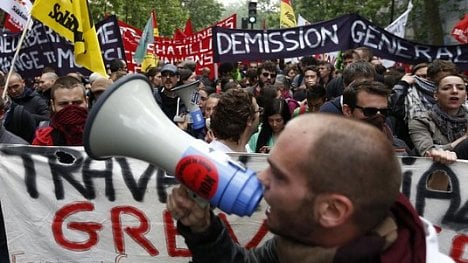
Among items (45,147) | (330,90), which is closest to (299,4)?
(330,90)

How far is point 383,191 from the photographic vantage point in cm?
127

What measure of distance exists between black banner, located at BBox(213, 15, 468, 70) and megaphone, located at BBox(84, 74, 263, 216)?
4.79m

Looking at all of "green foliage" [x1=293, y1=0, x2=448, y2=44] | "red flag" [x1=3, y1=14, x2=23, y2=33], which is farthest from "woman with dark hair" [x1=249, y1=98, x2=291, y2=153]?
"green foliage" [x1=293, y1=0, x2=448, y2=44]

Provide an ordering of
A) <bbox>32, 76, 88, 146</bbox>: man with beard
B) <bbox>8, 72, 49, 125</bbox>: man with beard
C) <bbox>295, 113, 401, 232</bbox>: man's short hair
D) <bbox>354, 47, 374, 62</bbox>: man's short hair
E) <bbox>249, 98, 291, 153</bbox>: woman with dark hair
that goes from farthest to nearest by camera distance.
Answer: <bbox>354, 47, 374, 62</bbox>: man's short hair
<bbox>8, 72, 49, 125</bbox>: man with beard
<bbox>249, 98, 291, 153</bbox>: woman with dark hair
<bbox>32, 76, 88, 146</bbox>: man with beard
<bbox>295, 113, 401, 232</bbox>: man's short hair

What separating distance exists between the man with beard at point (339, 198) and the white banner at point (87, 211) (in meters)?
1.57

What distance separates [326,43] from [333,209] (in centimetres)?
521

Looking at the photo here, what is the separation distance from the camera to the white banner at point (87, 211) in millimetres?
2945

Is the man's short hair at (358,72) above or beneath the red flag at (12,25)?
beneath

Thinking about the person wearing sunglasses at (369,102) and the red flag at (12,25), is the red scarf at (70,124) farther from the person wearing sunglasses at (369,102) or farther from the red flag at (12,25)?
the red flag at (12,25)

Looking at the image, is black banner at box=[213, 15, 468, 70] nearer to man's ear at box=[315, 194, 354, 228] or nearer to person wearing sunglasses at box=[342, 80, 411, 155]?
person wearing sunglasses at box=[342, 80, 411, 155]

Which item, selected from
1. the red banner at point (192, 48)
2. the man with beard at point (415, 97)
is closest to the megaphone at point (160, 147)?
the man with beard at point (415, 97)

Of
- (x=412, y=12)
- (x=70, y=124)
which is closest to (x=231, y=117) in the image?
(x=70, y=124)

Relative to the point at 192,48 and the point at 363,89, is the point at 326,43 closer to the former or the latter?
the point at 363,89

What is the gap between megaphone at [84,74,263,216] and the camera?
143 centimetres
